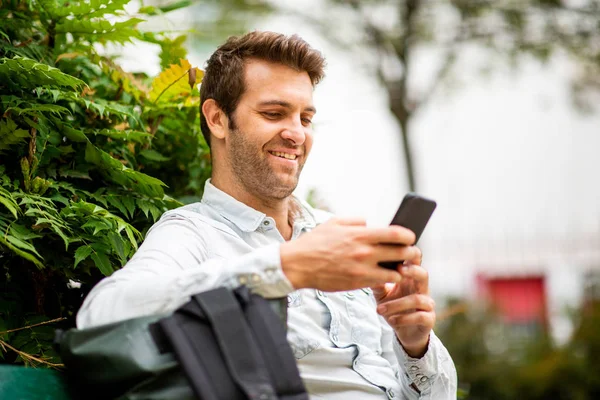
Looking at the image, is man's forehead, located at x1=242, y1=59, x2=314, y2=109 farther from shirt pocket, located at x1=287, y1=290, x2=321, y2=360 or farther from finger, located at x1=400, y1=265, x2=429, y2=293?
finger, located at x1=400, y1=265, x2=429, y2=293

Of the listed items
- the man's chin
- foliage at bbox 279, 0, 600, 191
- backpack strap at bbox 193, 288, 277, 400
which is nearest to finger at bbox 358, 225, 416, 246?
backpack strap at bbox 193, 288, 277, 400

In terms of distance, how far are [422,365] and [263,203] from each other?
79cm

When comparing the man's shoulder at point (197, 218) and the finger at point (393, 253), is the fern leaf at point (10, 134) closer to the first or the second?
the man's shoulder at point (197, 218)

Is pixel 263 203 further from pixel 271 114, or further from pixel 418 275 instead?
pixel 418 275

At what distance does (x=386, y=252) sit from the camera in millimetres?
1604

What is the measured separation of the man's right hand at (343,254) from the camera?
62.0 inches

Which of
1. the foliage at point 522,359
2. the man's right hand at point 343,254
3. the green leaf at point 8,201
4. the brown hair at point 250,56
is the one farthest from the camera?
the foliage at point 522,359

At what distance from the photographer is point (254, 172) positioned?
7.89ft

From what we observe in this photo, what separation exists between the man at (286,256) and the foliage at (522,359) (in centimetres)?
611

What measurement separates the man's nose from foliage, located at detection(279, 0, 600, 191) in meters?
7.57

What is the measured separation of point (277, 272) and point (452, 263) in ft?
50.2

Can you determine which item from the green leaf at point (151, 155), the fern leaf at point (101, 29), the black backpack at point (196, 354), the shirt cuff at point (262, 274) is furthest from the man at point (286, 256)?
the fern leaf at point (101, 29)

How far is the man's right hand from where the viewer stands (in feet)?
5.17

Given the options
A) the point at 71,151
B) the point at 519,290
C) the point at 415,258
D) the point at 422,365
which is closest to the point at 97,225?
the point at 71,151
